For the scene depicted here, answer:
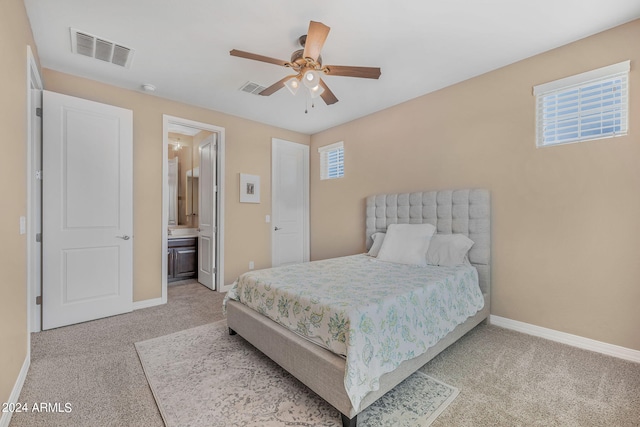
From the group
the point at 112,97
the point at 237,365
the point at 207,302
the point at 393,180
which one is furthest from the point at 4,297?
the point at 393,180

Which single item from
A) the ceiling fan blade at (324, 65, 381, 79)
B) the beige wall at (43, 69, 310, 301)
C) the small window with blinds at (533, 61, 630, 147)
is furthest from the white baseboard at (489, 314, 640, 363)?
the beige wall at (43, 69, 310, 301)

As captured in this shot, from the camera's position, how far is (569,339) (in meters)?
2.49

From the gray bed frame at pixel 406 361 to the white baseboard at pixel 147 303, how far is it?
1545 mm

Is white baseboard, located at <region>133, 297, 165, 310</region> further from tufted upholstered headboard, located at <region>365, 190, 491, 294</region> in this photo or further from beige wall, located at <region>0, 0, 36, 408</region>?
tufted upholstered headboard, located at <region>365, 190, 491, 294</region>

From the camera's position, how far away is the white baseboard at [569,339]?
224 centimetres

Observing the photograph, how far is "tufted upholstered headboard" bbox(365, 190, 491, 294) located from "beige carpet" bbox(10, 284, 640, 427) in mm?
776

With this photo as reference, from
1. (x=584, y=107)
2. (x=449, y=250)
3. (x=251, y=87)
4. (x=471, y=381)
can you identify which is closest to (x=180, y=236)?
(x=251, y=87)

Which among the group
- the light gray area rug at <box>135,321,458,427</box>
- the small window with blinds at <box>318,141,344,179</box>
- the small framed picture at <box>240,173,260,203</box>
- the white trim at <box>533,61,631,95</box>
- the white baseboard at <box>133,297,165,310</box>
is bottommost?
the light gray area rug at <box>135,321,458,427</box>

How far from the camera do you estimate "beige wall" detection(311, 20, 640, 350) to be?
2262 mm

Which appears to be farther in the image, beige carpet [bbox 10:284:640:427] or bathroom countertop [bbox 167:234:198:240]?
bathroom countertop [bbox 167:234:198:240]

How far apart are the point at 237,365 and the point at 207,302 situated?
179 cm

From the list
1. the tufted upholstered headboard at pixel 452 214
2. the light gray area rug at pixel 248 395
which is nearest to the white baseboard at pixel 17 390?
the light gray area rug at pixel 248 395

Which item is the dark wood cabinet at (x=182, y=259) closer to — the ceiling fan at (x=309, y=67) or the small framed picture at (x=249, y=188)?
the small framed picture at (x=249, y=188)

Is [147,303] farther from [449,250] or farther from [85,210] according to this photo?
[449,250]
